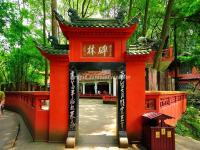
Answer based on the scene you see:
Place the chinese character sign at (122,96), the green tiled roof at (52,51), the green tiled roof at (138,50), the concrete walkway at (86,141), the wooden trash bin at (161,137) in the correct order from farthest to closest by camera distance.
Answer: the chinese character sign at (122,96)
the green tiled roof at (138,50)
the green tiled roof at (52,51)
the concrete walkway at (86,141)
the wooden trash bin at (161,137)

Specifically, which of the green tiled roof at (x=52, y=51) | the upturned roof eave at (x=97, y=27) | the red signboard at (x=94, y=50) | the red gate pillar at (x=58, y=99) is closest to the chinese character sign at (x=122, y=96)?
the red signboard at (x=94, y=50)

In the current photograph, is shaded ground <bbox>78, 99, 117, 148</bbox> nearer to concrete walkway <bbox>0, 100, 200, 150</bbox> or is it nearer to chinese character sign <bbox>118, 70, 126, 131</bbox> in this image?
concrete walkway <bbox>0, 100, 200, 150</bbox>

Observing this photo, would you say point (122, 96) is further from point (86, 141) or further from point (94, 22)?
point (94, 22)

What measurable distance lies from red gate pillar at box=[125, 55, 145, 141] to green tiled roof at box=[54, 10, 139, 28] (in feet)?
4.43

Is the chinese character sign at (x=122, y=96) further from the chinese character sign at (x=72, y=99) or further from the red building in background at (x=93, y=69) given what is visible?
the chinese character sign at (x=72, y=99)

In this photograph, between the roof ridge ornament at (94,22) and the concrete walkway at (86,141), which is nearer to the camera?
the concrete walkway at (86,141)

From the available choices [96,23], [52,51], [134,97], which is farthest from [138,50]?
[52,51]

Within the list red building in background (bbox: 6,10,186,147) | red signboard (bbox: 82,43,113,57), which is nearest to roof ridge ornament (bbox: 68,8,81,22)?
red building in background (bbox: 6,10,186,147)

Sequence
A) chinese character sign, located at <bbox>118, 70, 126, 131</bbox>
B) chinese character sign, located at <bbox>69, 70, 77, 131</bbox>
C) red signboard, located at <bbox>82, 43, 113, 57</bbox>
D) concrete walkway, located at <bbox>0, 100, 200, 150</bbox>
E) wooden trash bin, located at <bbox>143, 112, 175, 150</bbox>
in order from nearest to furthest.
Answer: wooden trash bin, located at <bbox>143, 112, 175, 150</bbox>, concrete walkway, located at <bbox>0, 100, 200, 150</bbox>, chinese character sign, located at <bbox>69, 70, 77, 131</bbox>, chinese character sign, located at <bbox>118, 70, 126, 131</bbox>, red signboard, located at <bbox>82, 43, 113, 57</bbox>

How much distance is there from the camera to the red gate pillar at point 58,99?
41.7 ft

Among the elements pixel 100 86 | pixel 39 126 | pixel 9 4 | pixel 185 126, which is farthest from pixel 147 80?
pixel 100 86

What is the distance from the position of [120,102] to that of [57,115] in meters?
2.56

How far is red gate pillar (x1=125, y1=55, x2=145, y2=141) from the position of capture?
1272 centimetres

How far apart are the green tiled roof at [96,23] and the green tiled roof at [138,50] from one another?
1.04 m
